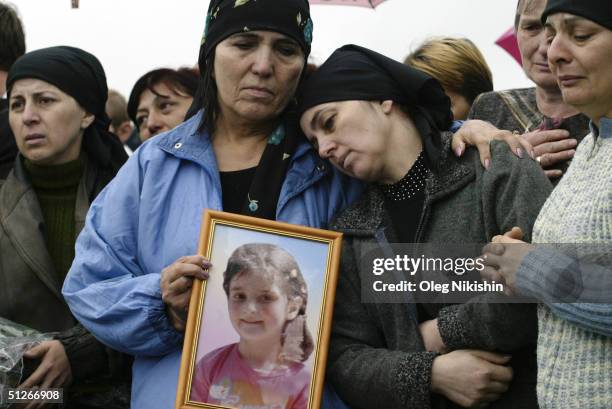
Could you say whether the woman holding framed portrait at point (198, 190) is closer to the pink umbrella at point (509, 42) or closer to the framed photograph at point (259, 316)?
the framed photograph at point (259, 316)

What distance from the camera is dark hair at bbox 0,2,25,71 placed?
504 centimetres

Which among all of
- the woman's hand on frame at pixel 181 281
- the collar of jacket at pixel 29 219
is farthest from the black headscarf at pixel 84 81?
the woman's hand on frame at pixel 181 281

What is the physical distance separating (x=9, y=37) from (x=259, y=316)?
2.73 meters

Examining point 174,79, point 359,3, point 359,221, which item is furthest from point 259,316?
point 359,3

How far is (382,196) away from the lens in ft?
10.6

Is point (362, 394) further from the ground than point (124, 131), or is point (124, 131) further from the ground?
point (124, 131)

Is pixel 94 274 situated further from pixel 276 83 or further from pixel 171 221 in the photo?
pixel 276 83

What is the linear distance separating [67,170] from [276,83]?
131 cm

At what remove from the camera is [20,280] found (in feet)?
13.0

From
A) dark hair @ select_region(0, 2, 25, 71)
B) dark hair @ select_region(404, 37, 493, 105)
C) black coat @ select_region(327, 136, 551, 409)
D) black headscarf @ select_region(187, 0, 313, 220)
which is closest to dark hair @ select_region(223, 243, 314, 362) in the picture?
black coat @ select_region(327, 136, 551, 409)

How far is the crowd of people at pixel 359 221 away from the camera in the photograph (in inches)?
101

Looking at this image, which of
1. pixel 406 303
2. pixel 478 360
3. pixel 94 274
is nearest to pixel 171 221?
→ pixel 94 274

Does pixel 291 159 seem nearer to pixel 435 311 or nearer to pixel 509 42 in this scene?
pixel 435 311

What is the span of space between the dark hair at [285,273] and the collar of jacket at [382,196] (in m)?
0.25
